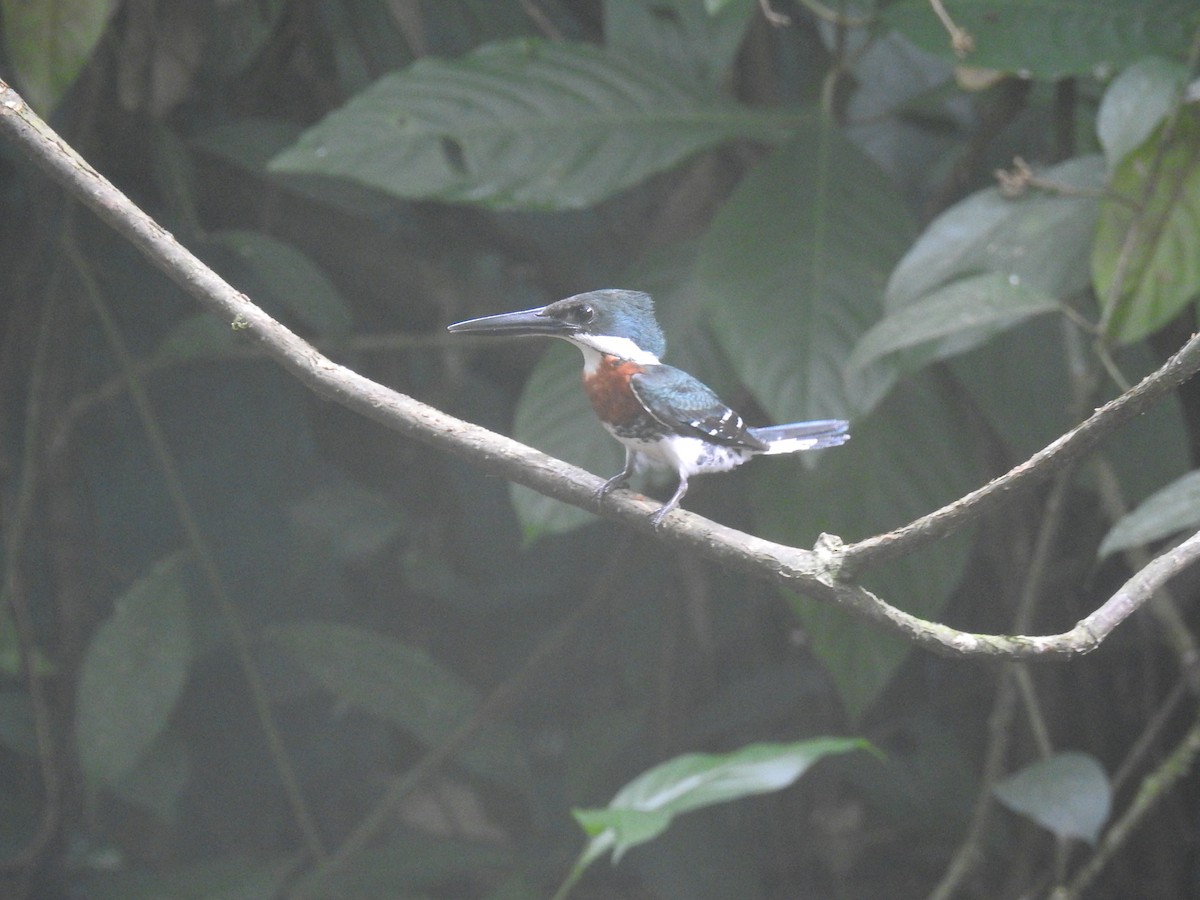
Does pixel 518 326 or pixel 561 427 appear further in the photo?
pixel 561 427

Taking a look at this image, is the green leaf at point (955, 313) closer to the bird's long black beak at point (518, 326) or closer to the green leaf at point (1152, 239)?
the green leaf at point (1152, 239)

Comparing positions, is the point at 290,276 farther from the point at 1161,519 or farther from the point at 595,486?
the point at 1161,519

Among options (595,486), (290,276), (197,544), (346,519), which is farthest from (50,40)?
(595,486)

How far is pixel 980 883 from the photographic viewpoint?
2.32 metres

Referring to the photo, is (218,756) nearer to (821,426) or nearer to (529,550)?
(529,550)

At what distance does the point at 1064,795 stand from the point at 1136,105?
85 centimetres

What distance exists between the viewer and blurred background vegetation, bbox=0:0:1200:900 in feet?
5.08

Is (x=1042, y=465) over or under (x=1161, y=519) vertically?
over

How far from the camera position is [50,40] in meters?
1.45

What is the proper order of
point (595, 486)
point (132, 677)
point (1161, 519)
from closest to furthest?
point (595, 486) < point (1161, 519) < point (132, 677)

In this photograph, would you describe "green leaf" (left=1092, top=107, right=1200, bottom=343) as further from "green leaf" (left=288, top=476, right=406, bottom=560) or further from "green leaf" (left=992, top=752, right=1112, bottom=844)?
"green leaf" (left=288, top=476, right=406, bottom=560)

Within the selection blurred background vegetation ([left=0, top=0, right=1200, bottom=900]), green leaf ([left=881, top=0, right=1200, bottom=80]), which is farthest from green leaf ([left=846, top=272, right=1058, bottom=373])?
→ green leaf ([left=881, top=0, right=1200, bottom=80])

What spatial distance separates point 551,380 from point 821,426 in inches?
24.1

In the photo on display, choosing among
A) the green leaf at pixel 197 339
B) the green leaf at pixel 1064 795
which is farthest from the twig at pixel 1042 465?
the green leaf at pixel 197 339
